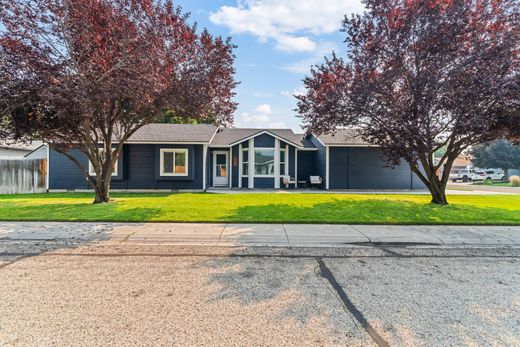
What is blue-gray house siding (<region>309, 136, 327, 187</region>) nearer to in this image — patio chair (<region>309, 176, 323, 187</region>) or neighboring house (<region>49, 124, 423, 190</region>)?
neighboring house (<region>49, 124, 423, 190</region>)

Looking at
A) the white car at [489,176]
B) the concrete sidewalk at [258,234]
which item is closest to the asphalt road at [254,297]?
the concrete sidewalk at [258,234]

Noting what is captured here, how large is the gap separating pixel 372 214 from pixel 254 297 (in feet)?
21.4

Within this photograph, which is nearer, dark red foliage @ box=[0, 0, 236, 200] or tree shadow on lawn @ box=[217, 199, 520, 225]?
dark red foliage @ box=[0, 0, 236, 200]

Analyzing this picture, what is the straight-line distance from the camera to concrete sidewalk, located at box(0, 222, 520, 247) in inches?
247

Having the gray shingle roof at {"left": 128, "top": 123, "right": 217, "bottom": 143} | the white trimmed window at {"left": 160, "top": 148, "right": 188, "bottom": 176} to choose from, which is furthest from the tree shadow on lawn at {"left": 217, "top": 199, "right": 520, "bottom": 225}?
the gray shingle roof at {"left": 128, "top": 123, "right": 217, "bottom": 143}

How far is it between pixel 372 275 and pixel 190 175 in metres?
13.6

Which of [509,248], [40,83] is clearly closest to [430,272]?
[509,248]

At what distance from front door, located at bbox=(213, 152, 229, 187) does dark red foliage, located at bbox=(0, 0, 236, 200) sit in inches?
355

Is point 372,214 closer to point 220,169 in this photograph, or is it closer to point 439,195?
point 439,195

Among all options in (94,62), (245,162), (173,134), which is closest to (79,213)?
(94,62)

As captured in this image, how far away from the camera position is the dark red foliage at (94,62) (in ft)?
25.5

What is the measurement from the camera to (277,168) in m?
18.1

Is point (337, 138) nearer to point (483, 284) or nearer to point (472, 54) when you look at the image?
point (472, 54)

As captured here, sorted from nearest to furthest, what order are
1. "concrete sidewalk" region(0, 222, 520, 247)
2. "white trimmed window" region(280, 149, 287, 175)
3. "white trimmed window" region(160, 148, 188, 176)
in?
"concrete sidewalk" region(0, 222, 520, 247) < "white trimmed window" region(160, 148, 188, 176) < "white trimmed window" region(280, 149, 287, 175)
